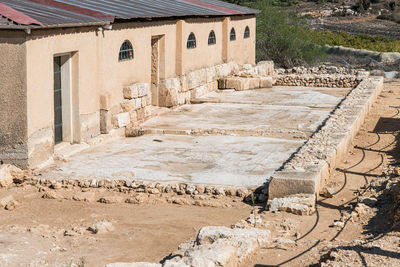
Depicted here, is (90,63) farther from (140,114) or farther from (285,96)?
(285,96)

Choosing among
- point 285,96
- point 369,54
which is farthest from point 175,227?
point 369,54

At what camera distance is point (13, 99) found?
11.3 meters

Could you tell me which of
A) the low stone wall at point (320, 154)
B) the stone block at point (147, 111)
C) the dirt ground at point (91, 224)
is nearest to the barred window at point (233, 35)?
the low stone wall at point (320, 154)

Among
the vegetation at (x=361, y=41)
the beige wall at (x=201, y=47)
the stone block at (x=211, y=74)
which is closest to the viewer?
the beige wall at (x=201, y=47)

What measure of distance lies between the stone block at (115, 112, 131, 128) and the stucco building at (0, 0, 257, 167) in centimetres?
4

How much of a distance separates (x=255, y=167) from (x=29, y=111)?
3975 millimetres

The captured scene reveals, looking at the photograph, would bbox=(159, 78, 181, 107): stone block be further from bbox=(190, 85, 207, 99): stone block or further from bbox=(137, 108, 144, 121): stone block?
bbox=(137, 108, 144, 121): stone block

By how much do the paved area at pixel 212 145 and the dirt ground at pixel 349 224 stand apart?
1.27m

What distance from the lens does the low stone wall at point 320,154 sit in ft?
32.7

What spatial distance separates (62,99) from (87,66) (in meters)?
0.85

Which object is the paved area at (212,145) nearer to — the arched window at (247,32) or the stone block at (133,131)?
the stone block at (133,131)

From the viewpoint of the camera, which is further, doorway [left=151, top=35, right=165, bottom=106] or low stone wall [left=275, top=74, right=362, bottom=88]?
low stone wall [left=275, top=74, right=362, bottom=88]

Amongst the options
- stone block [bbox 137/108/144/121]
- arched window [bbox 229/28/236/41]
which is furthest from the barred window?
stone block [bbox 137/108/144/121]

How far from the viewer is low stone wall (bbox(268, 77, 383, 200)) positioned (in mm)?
9961
